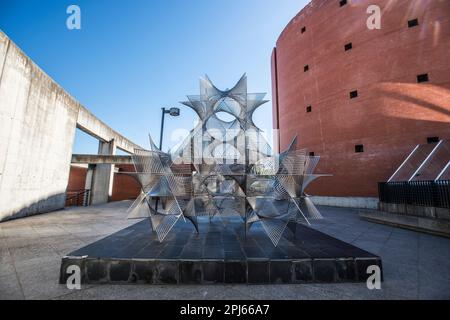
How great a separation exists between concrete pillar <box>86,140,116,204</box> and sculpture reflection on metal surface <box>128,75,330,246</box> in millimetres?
14641

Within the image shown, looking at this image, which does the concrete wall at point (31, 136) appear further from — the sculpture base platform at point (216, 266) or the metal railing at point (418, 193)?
the metal railing at point (418, 193)

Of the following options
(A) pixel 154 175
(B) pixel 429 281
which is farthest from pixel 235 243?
(B) pixel 429 281

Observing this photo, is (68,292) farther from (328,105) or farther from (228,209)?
(328,105)

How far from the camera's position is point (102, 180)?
18.8 m

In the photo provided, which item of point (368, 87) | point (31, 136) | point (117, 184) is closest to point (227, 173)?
point (31, 136)

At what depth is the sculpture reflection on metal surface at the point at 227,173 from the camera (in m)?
5.04

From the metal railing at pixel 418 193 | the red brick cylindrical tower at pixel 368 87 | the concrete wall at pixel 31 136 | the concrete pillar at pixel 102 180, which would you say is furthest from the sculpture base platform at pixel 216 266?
the concrete pillar at pixel 102 180

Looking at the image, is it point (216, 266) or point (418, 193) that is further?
point (418, 193)

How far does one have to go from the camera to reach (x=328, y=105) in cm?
1756

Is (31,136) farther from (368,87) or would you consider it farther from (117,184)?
(368,87)

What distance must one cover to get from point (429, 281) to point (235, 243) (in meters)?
3.74

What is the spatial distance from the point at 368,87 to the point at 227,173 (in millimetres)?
15991

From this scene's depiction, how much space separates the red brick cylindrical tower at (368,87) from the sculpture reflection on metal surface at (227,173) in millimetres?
11862

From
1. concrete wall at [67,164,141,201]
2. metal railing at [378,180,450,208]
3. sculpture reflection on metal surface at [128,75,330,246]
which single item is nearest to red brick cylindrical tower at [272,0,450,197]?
metal railing at [378,180,450,208]
